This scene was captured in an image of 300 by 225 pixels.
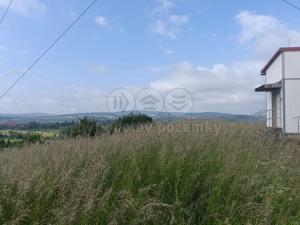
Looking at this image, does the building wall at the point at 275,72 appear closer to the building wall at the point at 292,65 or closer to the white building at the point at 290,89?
the white building at the point at 290,89

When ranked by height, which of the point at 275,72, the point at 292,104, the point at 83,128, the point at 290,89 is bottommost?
the point at 83,128

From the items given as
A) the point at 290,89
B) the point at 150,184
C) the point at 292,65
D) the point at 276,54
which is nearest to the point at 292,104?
the point at 290,89

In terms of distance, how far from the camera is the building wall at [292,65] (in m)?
22.0

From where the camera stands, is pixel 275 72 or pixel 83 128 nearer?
pixel 83 128

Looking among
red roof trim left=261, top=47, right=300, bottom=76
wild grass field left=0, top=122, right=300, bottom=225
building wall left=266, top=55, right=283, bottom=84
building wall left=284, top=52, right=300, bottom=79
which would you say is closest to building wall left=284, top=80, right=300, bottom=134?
building wall left=284, top=52, right=300, bottom=79

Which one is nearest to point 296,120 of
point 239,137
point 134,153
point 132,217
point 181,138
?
point 239,137

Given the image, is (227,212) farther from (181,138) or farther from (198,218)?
(181,138)

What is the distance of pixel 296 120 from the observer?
22156mm

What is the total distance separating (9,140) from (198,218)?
5.84 m

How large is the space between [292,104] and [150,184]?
19348mm

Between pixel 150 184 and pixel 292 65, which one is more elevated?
pixel 292 65

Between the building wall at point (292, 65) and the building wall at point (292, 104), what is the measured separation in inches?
15.5

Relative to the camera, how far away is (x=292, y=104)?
22281 millimetres

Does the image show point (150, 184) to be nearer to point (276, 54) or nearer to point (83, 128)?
point (83, 128)
